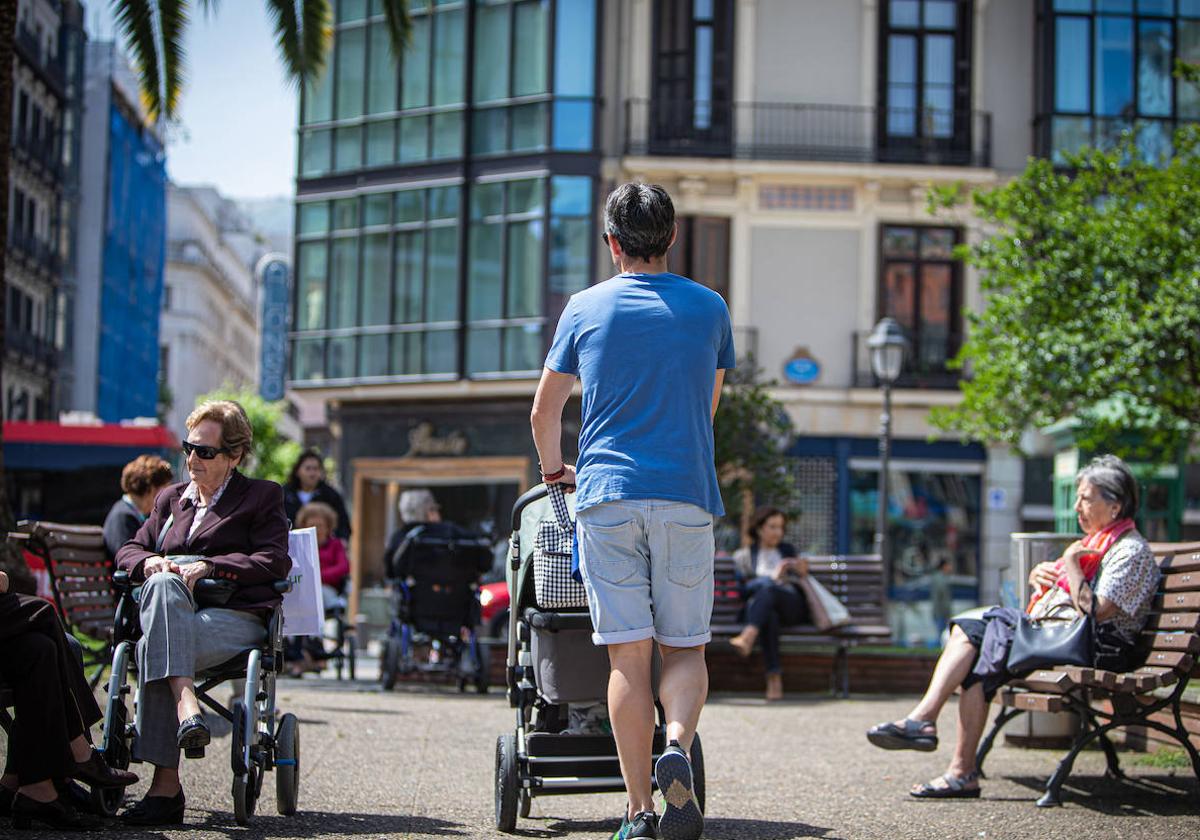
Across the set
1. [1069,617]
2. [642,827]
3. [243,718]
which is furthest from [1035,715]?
[243,718]

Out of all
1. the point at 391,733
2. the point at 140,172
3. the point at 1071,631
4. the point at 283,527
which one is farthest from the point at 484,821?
the point at 140,172

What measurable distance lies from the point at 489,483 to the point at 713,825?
1018 inches

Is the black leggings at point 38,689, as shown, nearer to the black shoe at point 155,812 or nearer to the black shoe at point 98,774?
the black shoe at point 98,774

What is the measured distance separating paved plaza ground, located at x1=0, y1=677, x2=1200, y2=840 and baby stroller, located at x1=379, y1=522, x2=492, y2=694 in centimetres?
334

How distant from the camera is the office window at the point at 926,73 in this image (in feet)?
105

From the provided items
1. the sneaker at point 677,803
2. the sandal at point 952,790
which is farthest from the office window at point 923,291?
the sneaker at point 677,803

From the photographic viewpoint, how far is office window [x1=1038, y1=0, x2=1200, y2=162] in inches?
1249

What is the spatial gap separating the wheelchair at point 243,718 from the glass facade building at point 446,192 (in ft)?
79.8

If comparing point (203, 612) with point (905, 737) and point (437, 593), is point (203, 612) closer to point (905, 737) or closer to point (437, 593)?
point (905, 737)

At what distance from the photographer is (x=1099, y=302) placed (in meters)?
19.9

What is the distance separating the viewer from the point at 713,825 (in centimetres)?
663

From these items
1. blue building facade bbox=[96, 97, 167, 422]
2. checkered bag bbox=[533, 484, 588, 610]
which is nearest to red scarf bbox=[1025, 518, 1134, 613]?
checkered bag bbox=[533, 484, 588, 610]

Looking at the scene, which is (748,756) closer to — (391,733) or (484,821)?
(391,733)

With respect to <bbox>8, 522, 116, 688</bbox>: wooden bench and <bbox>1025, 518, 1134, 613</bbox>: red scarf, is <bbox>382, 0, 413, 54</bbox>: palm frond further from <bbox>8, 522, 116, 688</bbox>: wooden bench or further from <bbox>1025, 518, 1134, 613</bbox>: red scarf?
<bbox>1025, 518, 1134, 613</bbox>: red scarf
